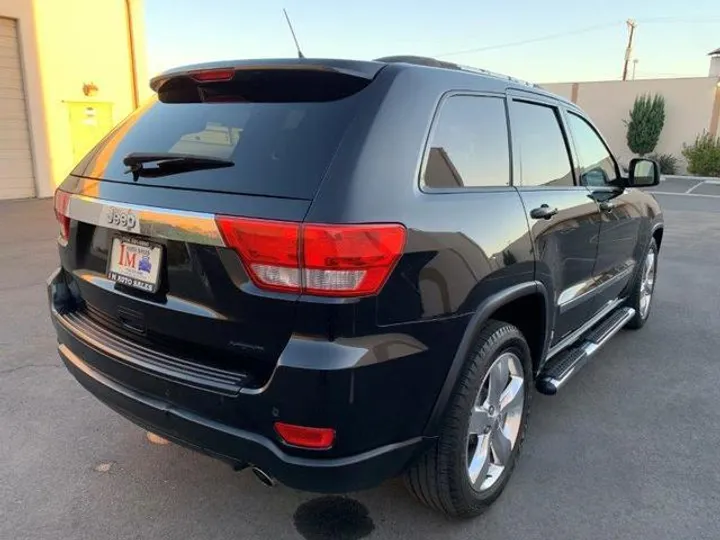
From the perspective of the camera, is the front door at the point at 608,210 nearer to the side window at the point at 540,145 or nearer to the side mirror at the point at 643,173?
the side mirror at the point at 643,173

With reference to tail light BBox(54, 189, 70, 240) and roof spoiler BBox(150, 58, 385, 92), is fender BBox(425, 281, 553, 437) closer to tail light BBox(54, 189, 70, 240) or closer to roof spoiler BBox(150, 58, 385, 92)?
roof spoiler BBox(150, 58, 385, 92)

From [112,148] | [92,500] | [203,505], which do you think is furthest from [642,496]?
[112,148]

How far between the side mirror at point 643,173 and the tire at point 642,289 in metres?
0.84

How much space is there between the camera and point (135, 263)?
2277mm

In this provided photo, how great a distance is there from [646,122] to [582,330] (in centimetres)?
2561

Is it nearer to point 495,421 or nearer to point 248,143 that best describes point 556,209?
point 495,421

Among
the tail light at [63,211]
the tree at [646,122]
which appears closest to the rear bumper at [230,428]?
the tail light at [63,211]

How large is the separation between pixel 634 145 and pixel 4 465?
28087 millimetres

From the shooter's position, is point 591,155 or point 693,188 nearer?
point 591,155

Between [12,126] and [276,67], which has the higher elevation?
[276,67]

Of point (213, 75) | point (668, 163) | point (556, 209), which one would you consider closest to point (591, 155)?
point (556, 209)

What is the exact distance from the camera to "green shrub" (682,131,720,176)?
2425 centimetres

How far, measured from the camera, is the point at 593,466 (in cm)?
304

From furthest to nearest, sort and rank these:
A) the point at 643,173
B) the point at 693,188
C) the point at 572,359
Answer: the point at 693,188 < the point at 643,173 < the point at 572,359
